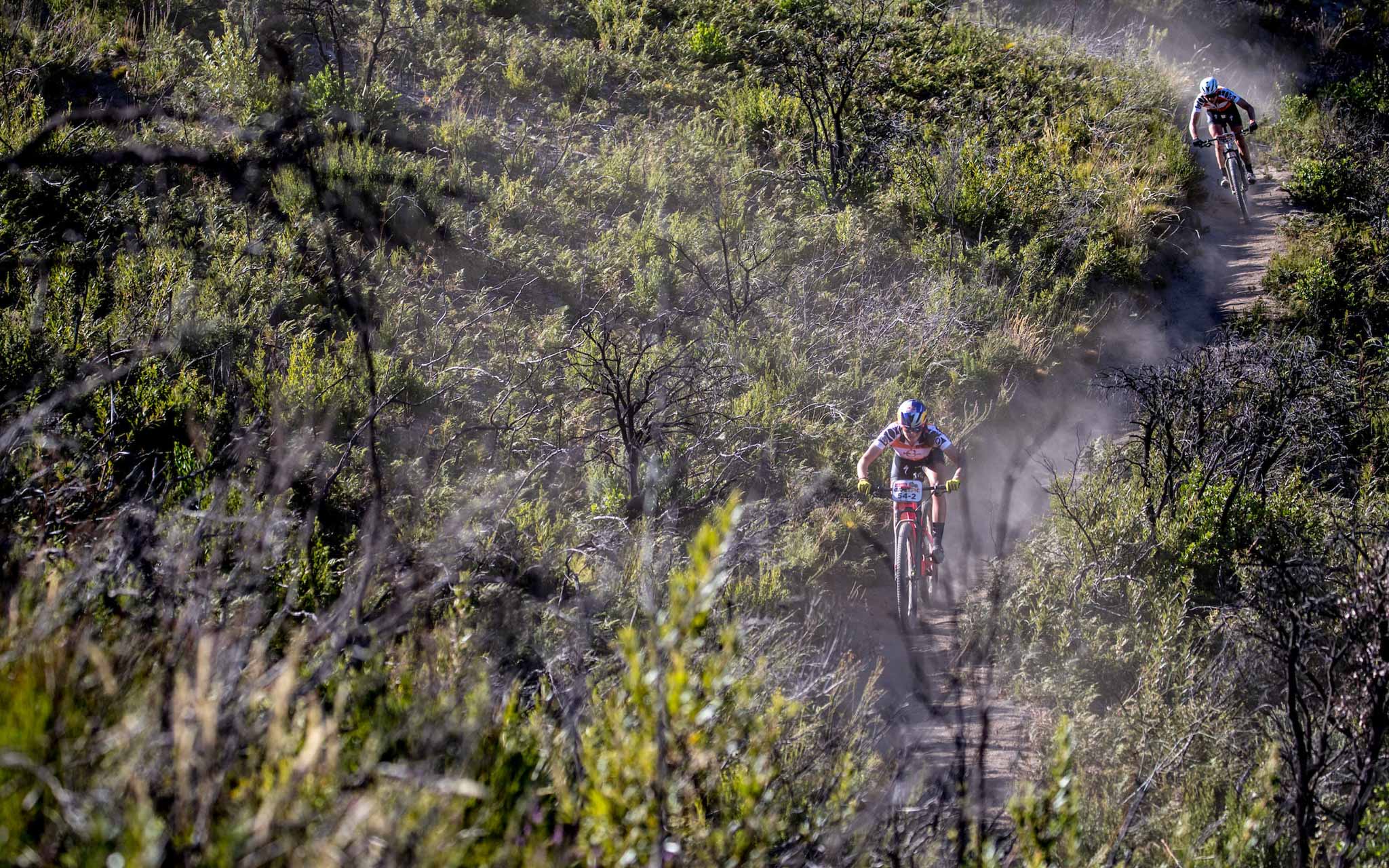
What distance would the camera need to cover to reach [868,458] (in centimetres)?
718

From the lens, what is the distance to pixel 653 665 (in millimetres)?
2742

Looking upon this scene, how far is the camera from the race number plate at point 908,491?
270 inches

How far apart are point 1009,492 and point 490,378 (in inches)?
194

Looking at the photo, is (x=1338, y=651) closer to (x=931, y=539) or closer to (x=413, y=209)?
(x=931, y=539)

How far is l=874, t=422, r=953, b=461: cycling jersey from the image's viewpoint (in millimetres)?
7078

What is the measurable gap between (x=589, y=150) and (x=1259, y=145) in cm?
1136

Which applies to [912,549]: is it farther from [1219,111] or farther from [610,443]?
[1219,111]

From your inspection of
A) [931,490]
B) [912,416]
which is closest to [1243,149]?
[912,416]

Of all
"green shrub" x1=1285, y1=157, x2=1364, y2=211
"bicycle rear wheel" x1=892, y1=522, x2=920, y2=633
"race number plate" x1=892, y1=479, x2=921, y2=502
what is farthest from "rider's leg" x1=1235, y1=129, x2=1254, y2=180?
"bicycle rear wheel" x1=892, y1=522, x2=920, y2=633

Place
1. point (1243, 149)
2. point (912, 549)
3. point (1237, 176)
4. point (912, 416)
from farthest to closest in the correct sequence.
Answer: point (1237, 176), point (1243, 149), point (912, 416), point (912, 549)

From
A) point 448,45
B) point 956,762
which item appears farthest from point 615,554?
point 448,45

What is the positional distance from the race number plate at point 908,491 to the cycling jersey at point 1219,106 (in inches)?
323

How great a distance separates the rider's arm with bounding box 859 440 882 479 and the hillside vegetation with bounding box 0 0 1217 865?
0.60 metres

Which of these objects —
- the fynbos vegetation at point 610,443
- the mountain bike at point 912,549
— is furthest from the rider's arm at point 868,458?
the fynbos vegetation at point 610,443
